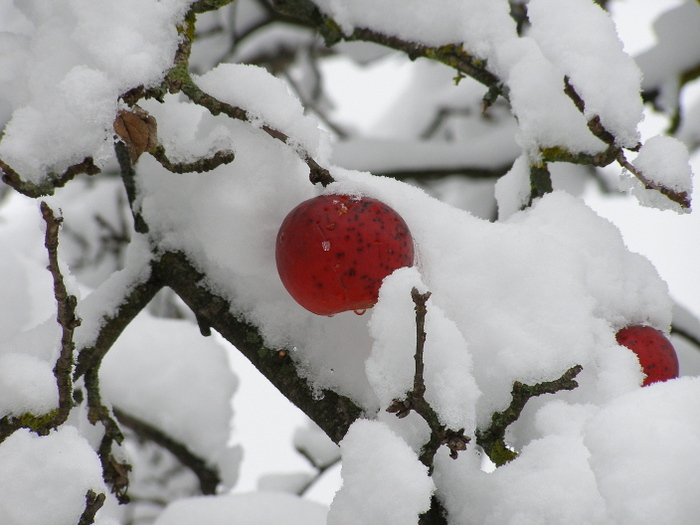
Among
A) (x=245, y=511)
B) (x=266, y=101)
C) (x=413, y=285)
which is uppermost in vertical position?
(x=266, y=101)

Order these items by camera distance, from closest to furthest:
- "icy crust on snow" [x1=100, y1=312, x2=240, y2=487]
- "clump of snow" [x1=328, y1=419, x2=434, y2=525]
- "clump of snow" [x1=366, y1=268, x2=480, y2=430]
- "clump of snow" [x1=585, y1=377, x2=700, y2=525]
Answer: "clump of snow" [x1=585, y1=377, x2=700, y2=525], "clump of snow" [x1=328, y1=419, x2=434, y2=525], "clump of snow" [x1=366, y1=268, x2=480, y2=430], "icy crust on snow" [x1=100, y1=312, x2=240, y2=487]

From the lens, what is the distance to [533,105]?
1.48 meters

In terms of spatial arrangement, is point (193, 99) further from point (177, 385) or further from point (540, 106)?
point (177, 385)

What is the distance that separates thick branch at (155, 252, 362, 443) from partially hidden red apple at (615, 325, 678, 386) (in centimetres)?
59

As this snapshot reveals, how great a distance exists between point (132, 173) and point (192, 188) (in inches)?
6.6

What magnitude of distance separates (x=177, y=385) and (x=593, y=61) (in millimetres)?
1821

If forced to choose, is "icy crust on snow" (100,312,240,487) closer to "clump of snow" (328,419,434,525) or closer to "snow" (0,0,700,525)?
"snow" (0,0,700,525)

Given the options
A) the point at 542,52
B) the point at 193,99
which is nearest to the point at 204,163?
the point at 193,99

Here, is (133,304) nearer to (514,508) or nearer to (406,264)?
(406,264)

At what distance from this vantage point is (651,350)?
4.21 ft

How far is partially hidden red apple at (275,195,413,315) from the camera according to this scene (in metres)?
1.11

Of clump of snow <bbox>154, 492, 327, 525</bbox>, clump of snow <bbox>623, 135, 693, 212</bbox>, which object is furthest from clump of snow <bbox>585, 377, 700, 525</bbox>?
clump of snow <bbox>154, 492, 327, 525</bbox>

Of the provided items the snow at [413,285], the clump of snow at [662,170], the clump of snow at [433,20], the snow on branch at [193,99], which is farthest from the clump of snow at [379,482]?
the clump of snow at [433,20]

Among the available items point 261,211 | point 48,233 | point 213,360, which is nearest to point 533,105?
point 261,211
